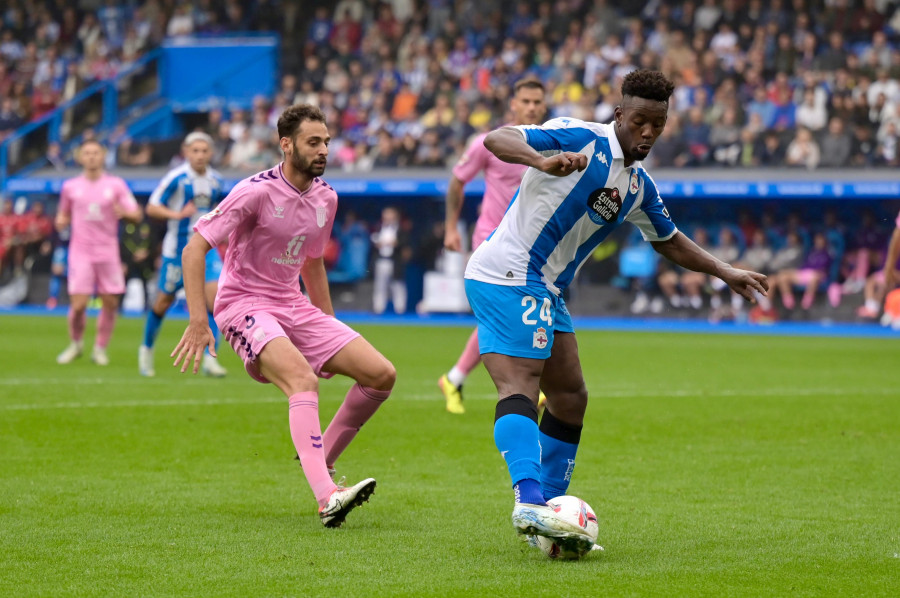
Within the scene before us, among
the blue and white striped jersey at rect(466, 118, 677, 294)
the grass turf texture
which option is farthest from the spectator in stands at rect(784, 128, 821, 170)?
the blue and white striped jersey at rect(466, 118, 677, 294)

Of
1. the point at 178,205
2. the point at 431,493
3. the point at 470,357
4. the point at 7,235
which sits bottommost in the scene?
the point at 7,235

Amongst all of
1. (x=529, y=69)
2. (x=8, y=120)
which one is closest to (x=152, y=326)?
(x=529, y=69)

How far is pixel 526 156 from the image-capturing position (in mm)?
4949

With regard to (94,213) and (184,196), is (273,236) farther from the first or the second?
(94,213)

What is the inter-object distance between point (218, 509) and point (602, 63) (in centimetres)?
2102

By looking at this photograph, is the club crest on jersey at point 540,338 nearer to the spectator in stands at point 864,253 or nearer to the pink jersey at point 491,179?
the pink jersey at point 491,179

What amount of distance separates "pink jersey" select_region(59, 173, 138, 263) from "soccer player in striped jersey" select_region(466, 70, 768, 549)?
9.43 meters

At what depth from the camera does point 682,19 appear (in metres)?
26.8

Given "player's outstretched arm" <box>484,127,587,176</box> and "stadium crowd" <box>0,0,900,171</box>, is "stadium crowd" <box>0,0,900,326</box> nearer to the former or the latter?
"stadium crowd" <box>0,0,900,171</box>

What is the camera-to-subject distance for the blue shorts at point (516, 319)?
17.3 feet

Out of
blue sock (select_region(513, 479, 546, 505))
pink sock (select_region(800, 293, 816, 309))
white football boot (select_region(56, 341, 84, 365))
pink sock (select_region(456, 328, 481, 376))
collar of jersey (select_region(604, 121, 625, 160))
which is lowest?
pink sock (select_region(800, 293, 816, 309))

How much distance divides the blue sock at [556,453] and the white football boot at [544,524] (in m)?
0.68

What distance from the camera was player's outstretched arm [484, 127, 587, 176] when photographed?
15.8 feet

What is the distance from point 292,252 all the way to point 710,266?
209 cm
